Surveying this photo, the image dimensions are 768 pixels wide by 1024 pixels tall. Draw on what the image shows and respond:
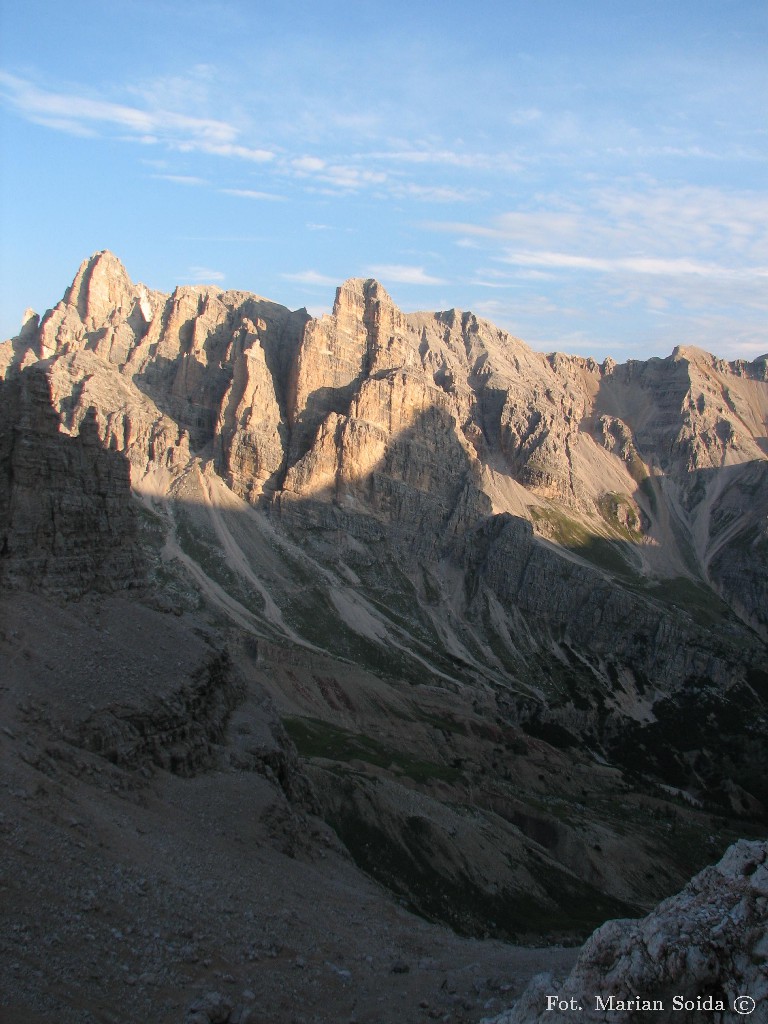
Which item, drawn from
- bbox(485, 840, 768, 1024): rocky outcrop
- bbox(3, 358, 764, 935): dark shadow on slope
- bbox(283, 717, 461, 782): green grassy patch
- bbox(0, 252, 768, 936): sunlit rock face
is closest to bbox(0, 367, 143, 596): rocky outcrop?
bbox(0, 252, 768, 936): sunlit rock face

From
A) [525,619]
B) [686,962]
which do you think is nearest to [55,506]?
[686,962]

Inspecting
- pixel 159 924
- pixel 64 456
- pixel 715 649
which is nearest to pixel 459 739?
pixel 64 456

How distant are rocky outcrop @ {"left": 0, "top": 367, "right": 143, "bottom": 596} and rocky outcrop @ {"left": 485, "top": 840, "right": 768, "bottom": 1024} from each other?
135 feet

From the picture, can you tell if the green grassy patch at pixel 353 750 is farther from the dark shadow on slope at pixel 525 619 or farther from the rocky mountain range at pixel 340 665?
the dark shadow on slope at pixel 525 619

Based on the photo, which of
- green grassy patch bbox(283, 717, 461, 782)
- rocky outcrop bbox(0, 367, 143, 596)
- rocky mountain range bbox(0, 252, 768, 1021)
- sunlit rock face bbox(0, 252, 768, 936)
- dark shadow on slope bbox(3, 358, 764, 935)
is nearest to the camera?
rocky mountain range bbox(0, 252, 768, 1021)

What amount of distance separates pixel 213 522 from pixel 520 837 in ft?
345

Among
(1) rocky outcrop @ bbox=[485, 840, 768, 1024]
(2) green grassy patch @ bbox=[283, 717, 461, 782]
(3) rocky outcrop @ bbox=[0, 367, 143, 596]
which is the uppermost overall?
(3) rocky outcrop @ bbox=[0, 367, 143, 596]

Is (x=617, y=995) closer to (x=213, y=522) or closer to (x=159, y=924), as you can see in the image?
(x=159, y=924)

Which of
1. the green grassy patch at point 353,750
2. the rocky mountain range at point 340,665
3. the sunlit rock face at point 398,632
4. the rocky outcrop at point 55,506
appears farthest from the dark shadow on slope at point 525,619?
the rocky outcrop at point 55,506

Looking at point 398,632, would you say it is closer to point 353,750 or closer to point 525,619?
point 525,619

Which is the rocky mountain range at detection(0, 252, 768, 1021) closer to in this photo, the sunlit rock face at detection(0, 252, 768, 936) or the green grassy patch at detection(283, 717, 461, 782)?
the sunlit rock face at detection(0, 252, 768, 936)

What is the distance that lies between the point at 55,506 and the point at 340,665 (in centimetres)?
7019

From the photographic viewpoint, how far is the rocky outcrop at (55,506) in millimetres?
50875

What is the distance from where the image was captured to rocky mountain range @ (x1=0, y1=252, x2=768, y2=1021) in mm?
47594
